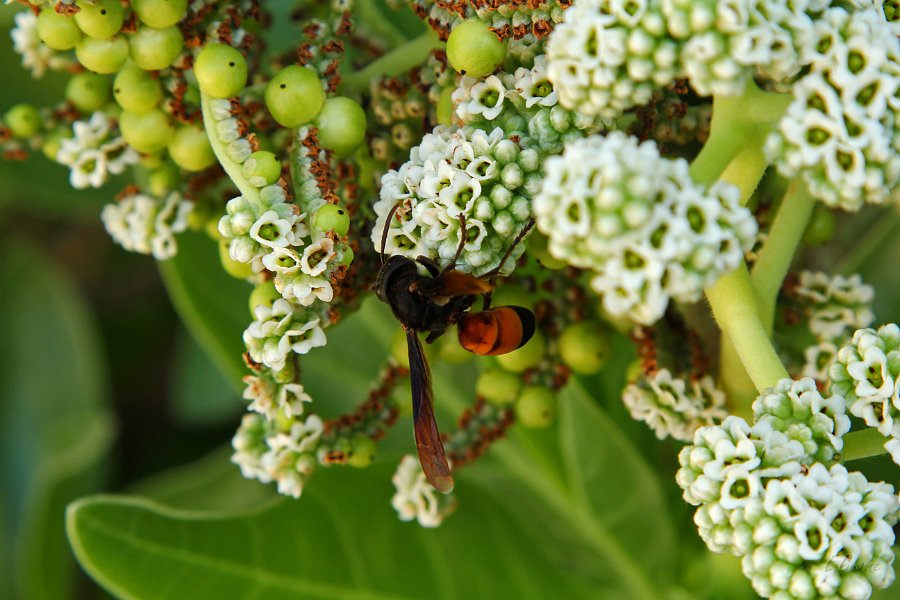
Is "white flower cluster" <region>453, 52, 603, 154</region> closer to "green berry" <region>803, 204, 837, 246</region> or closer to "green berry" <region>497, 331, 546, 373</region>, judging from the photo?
"green berry" <region>497, 331, 546, 373</region>

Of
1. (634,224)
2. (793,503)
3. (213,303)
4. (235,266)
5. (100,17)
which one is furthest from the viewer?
(213,303)

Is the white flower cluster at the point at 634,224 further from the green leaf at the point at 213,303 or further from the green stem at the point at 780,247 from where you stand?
the green leaf at the point at 213,303

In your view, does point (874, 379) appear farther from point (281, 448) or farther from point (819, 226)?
point (281, 448)

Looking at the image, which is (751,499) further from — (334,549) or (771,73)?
(334,549)

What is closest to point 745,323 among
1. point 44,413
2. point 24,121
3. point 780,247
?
point 780,247

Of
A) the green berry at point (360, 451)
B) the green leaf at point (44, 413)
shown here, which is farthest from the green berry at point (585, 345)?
the green leaf at point (44, 413)

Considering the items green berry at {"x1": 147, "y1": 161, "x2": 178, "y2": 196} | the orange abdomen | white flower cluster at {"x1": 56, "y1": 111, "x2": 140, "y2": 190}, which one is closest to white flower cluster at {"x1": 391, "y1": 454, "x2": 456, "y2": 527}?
the orange abdomen
